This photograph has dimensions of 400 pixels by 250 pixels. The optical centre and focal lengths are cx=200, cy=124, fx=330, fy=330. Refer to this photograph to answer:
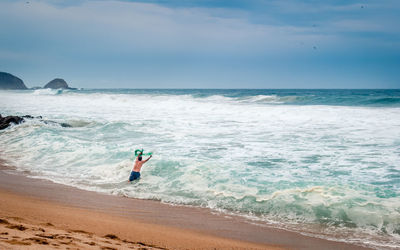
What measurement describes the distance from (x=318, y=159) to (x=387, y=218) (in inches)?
151

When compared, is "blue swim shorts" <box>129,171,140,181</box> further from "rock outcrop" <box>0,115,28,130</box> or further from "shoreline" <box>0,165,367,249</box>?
"rock outcrop" <box>0,115,28,130</box>

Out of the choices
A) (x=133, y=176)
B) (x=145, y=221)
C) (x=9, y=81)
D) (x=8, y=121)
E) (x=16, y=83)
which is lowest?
(x=145, y=221)

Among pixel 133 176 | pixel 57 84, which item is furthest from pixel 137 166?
pixel 57 84

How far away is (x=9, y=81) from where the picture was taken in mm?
149375

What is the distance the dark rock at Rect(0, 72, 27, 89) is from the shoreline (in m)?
159

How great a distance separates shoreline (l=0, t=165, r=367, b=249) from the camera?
454cm

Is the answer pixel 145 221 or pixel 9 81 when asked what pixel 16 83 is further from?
pixel 145 221

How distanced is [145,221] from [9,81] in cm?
16866

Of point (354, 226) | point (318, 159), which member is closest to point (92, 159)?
point (318, 159)

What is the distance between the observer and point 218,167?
328 inches

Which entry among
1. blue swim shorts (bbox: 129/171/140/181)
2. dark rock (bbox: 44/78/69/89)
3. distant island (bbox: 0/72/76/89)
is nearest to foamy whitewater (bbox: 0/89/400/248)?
blue swim shorts (bbox: 129/171/140/181)

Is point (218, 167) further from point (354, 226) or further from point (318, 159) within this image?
point (354, 226)

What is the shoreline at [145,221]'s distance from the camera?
4535 millimetres

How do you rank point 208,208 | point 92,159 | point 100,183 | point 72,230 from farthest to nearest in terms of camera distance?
point 92,159
point 100,183
point 208,208
point 72,230
